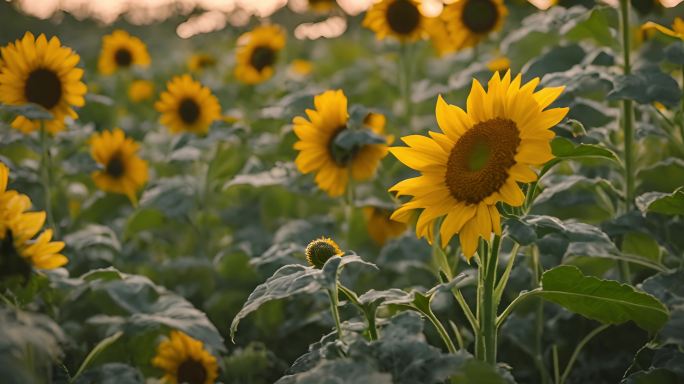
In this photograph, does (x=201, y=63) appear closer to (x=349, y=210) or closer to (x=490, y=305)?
(x=349, y=210)

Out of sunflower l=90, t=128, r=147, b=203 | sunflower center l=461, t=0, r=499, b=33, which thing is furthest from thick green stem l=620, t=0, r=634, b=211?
sunflower l=90, t=128, r=147, b=203

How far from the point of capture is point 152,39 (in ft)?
35.2

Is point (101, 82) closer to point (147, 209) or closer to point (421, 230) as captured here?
point (147, 209)

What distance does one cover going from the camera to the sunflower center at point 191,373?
2475mm

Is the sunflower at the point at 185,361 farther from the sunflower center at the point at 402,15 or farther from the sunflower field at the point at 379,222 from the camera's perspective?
A: the sunflower center at the point at 402,15

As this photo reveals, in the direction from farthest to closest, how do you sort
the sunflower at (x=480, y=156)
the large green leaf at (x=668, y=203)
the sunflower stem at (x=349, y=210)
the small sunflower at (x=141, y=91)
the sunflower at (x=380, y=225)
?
the small sunflower at (x=141, y=91), the sunflower at (x=380, y=225), the sunflower stem at (x=349, y=210), the large green leaf at (x=668, y=203), the sunflower at (x=480, y=156)

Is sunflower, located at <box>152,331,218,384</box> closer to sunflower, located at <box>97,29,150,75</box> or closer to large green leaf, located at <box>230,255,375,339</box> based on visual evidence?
large green leaf, located at <box>230,255,375,339</box>

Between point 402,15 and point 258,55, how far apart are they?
50.8 inches

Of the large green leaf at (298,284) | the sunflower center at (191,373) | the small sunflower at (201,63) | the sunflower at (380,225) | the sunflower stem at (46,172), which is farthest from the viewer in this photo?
the small sunflower at (201,63)

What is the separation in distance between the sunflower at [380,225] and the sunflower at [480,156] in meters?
1.45

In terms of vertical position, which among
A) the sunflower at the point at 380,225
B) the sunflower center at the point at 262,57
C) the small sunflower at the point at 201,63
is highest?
the sunflower center at the point at 262,57

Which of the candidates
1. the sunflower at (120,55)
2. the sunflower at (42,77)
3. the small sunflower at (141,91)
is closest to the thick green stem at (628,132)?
the sunflower at (42,77)

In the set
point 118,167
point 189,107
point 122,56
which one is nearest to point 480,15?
point 189,107

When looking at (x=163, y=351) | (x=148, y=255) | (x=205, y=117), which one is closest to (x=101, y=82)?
(x=205, y=117)
